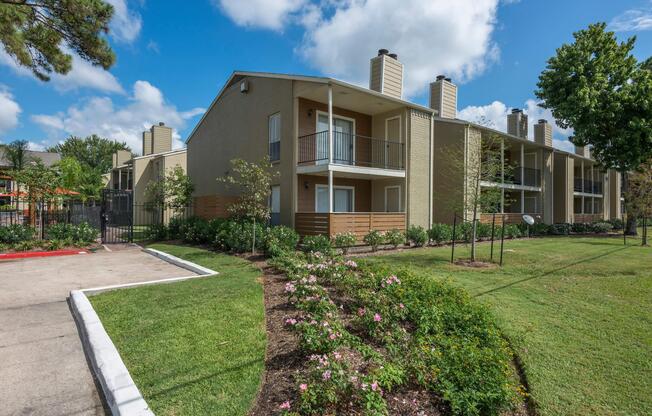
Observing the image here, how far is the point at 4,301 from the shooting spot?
644 cm

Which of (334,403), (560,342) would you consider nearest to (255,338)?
(334,403)

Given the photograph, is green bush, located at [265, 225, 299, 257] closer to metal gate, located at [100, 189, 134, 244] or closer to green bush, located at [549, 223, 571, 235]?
metal gate, located at [100, 189, 134, 244]

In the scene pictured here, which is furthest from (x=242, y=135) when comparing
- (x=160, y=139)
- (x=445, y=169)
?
(x=160, y=139)

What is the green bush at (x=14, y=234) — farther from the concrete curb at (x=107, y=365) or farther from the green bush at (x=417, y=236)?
the green bush at (x=417, y=236)

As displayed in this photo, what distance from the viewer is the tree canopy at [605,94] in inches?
802

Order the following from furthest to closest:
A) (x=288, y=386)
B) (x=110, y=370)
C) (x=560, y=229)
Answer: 1. (x=560, y=229)
2. (x=110, y=370)
3. (x=288, y=386)

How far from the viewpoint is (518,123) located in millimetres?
26250

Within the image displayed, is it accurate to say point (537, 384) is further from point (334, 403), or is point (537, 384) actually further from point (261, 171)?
point (261, 171)

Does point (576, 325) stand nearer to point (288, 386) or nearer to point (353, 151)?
point (288, 386)

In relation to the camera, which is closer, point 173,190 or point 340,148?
point 340,148

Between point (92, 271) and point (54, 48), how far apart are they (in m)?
6.46

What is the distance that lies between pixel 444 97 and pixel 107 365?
20.6m

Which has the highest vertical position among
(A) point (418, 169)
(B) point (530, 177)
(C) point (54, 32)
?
(C) point (54, 32)

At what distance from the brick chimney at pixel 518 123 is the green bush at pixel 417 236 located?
16478 mm
